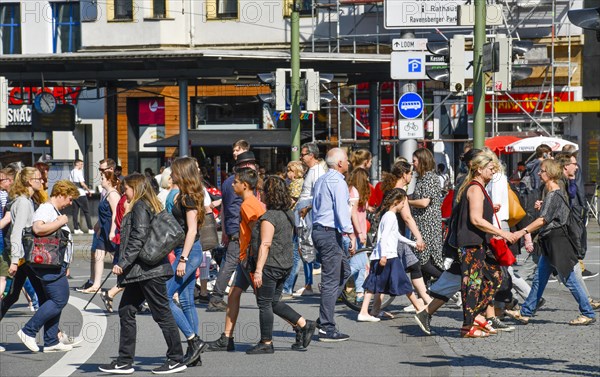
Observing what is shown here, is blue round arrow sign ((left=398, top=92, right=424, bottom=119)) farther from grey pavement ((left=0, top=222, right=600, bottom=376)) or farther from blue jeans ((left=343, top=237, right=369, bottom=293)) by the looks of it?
grey pavement ((left=0, top=222, right=600, bottom=376))

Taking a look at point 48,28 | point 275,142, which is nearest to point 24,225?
point 275,142

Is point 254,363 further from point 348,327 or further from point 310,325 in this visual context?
point 348,327

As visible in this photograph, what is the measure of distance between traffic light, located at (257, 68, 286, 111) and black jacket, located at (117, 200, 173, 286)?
42.2ft

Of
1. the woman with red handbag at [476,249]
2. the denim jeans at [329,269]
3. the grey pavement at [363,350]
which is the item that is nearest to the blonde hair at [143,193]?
the grey pavement at [363,350]

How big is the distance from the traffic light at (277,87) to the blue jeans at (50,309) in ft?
39.0

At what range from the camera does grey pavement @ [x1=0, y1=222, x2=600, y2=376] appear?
388 inches

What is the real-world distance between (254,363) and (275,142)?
25890 millimetres

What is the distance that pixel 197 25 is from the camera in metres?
39.8

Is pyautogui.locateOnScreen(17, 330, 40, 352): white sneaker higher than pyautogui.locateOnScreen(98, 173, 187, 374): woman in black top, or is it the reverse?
pyautogui.locateOnScreen(98, 173, 187, 374): woman in black top

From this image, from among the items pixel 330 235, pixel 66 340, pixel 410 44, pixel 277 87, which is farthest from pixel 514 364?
pixel 277 87

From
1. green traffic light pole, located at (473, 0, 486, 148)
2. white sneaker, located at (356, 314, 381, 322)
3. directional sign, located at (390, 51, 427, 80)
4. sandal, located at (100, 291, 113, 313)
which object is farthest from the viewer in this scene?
directional sign, located at (390, 51, 427, 80)

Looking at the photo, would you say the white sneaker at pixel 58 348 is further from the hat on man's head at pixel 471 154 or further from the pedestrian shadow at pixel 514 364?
the hat on man's head at pixel 471 154

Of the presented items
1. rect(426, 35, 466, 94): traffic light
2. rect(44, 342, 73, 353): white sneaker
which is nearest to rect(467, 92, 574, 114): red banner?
rect(426, 35, 466, 94): traffic light

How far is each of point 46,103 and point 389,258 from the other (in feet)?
61.9
